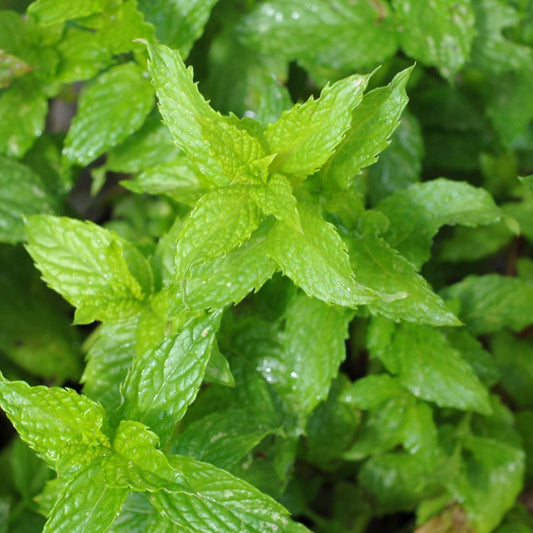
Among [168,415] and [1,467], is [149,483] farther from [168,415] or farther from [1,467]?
[1,467]

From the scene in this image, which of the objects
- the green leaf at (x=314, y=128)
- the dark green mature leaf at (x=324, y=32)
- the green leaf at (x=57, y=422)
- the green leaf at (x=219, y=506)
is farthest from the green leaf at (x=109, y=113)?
the green leaf at (x=219, y=506)

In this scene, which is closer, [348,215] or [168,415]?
[168,415]

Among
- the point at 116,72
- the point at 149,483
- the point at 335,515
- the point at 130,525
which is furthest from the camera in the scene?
the point at 335,515

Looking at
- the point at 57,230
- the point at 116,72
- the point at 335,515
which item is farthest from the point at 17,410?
the point at 335,515

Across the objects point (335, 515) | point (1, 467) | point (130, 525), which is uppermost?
point (130, 525)

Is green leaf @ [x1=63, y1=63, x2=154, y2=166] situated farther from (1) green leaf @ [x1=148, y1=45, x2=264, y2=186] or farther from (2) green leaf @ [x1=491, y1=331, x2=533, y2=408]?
(2) green leaf @ [x1=491, y1=331, x2=533, y2=408]

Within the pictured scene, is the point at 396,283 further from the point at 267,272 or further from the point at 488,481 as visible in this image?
the point at 488,481

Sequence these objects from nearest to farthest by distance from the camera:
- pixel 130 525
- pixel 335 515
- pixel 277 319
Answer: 1. pixel 130 525
2. pixel 277 319
3. pixel 335 515
